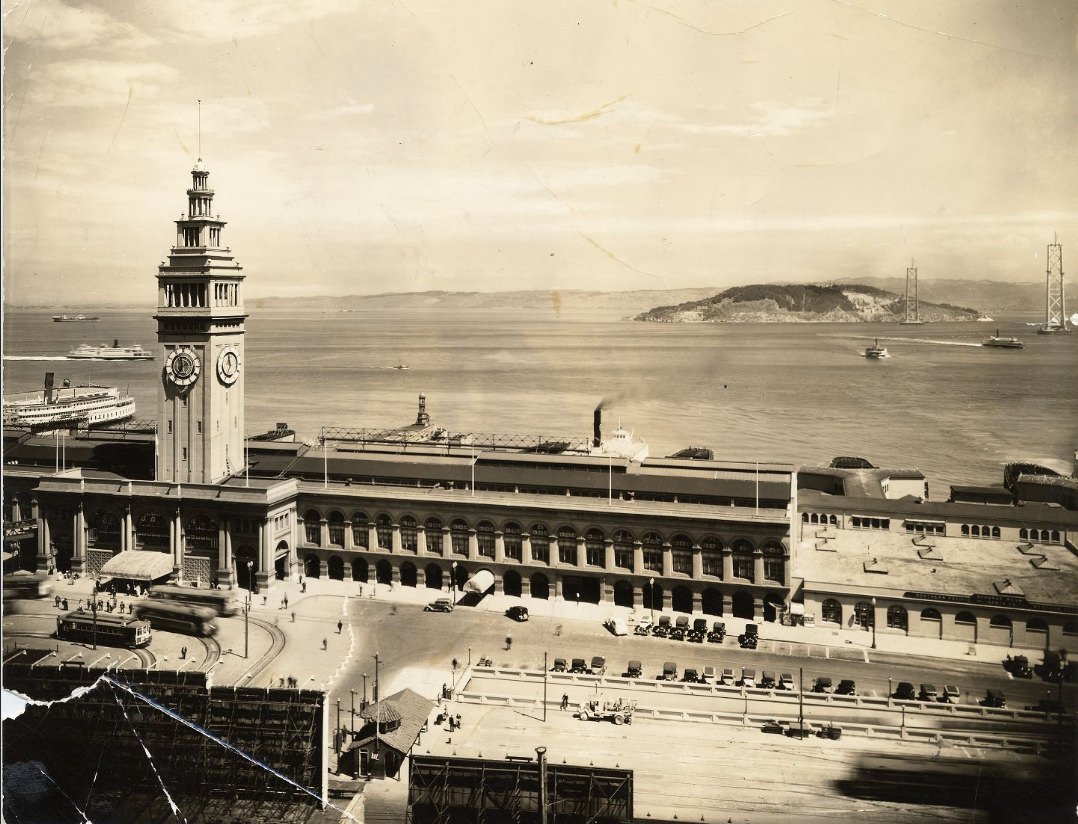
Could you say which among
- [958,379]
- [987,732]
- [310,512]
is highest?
[958,379]

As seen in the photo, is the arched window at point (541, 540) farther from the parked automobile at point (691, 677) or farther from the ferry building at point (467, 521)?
the parked automobile at point (691, 677)

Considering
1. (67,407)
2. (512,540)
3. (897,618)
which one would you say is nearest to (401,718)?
(512,540)

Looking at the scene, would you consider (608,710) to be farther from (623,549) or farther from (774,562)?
(774,562)

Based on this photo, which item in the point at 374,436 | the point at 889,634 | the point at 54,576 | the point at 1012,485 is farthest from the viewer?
the point at 374,436

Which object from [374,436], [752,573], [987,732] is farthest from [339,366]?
[987,732]

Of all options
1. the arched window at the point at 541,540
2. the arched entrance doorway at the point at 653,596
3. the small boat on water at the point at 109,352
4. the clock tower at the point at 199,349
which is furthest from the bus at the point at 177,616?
the small boat on water at the point at 109,352

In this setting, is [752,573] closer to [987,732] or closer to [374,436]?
[987,732]
